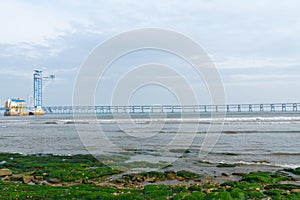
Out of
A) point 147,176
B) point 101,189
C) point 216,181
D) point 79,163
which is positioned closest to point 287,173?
point 216,181

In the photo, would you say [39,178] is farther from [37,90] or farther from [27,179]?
[37,90]

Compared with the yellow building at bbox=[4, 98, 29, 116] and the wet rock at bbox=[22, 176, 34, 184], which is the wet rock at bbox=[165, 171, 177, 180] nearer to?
the wet rock at bbox=[22, 176, 34, 184]

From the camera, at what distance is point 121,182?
14.1m

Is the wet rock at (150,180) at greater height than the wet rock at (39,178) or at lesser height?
lesser

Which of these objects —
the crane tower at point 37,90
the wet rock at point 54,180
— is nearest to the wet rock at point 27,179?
the wet rock at point 54,180

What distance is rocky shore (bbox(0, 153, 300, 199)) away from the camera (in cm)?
1106

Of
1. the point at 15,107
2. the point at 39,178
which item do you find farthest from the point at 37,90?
the point at 39,178

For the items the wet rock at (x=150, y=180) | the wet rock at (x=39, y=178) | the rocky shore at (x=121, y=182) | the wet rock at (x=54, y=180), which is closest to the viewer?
the rocky shore at (x=121, y=182)

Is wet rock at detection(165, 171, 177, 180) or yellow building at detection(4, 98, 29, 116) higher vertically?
yellow building at detection(4, 98, 29, 116)

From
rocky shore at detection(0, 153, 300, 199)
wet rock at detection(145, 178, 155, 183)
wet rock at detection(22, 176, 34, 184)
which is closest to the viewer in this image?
rocky shore at detection(0, 153, 300, 199)

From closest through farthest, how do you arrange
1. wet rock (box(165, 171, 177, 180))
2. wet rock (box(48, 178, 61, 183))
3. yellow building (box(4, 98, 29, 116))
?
1. wet rock (box(48, 178, 61, 183))
2. wet rock (box(165, 171, 177, 180))
3. yellow building (box(4, 98, 29, 116))

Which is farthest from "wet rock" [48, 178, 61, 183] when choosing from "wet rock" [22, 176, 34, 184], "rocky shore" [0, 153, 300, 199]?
"wet rock" [22, 176, 34, 184]

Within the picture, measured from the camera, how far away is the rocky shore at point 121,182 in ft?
36.3

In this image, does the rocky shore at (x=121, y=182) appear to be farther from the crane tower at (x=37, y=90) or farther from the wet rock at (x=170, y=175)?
the crane tower at (x=37, y=90)
